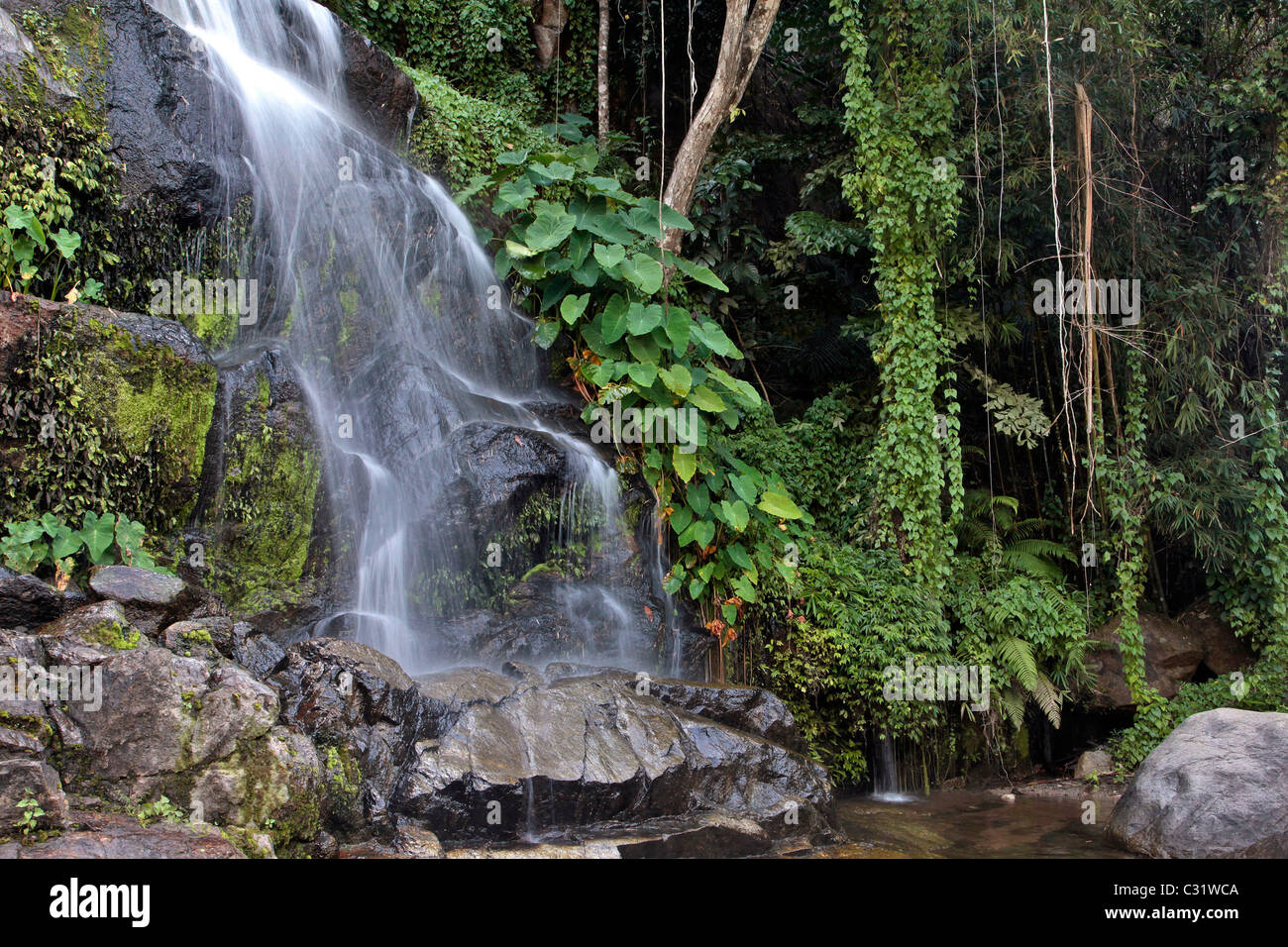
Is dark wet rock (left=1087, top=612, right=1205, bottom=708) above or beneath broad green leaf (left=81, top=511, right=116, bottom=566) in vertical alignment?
beneath

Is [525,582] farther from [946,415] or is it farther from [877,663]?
[946,415]

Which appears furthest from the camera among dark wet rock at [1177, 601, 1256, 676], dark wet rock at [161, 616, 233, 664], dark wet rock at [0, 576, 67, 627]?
dark wet rock at [1177, 601, 1256, 676]

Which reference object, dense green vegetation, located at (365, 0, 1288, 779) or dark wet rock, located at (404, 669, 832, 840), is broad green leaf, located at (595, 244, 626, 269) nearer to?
dense green vegetation, located at (365, 0, 1288, 779)

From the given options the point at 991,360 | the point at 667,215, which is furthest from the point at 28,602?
the point at 991,360

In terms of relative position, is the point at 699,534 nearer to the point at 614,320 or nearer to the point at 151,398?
the point at 614,320

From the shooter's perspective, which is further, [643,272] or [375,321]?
[375,321]

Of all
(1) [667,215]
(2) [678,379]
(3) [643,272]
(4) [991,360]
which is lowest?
(2) [678,379]

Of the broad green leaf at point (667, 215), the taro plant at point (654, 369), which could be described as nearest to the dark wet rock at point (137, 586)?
the taro plant at point (654, 369)

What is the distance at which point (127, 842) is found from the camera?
Result: 3.65 m

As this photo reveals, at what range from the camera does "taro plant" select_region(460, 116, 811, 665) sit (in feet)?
24.4

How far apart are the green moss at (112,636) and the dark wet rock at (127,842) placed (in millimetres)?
847

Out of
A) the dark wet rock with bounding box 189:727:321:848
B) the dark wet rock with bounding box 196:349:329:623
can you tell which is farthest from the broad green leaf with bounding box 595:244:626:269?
the dark wet rock with bounding box 189:727:321:848

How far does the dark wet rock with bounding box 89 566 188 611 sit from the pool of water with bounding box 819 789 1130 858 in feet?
13.2

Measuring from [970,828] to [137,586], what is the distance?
577 cm
